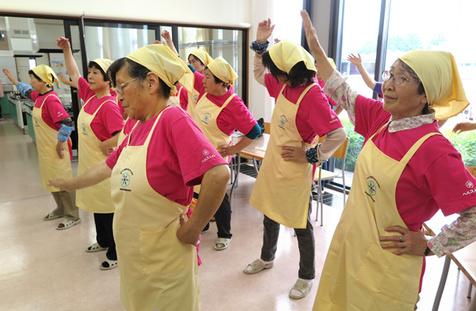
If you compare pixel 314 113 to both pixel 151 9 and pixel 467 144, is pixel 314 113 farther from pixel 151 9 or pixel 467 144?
pixel 151 9

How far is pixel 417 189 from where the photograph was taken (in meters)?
1.08

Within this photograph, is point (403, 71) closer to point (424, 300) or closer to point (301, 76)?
point (301, 76)

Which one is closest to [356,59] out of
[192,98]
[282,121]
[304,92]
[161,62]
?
[304,92]

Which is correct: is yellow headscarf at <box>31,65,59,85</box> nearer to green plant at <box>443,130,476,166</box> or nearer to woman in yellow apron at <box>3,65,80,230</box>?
woman in yellow apron at <box>3,65,80,230</box>

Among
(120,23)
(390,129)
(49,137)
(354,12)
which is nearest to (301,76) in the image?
(390,129)

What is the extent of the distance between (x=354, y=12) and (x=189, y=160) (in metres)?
3.76

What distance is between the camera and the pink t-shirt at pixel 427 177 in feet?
3.20

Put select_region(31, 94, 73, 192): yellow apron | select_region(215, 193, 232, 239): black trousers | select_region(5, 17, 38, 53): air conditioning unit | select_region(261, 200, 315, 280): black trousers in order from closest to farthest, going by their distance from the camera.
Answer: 1. select_region(261, 200, 315, 280): black trousers
2. select_region(215, 193, 232, 239): black trousers
3. select_region(31, 94, 73, 192): yellow apron
4. select_region(5, 17, 38, 53): air conditioning unit

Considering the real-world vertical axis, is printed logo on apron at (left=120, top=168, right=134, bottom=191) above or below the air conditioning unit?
below

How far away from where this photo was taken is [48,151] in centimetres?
308

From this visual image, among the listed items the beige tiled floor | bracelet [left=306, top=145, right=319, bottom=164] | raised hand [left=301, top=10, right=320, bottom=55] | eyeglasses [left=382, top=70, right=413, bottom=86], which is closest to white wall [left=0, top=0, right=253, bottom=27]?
the beige tiled floor

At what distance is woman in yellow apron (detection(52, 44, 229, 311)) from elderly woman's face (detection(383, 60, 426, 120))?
2.00 feet

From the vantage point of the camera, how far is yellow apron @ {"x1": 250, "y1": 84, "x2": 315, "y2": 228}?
6.54 ft

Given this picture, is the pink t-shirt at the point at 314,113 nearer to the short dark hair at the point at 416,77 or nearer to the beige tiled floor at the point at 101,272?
the short dark hair at the point at 416,77
